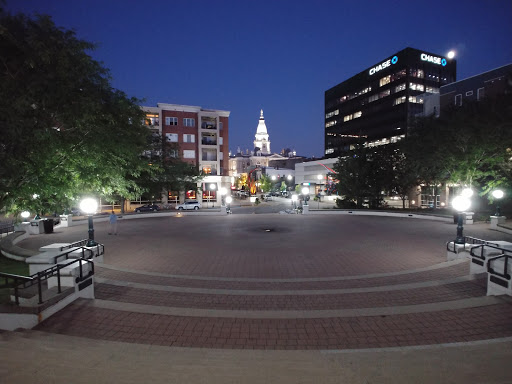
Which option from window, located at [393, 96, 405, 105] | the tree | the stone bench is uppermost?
window, located at [393, 96, 405, 105]

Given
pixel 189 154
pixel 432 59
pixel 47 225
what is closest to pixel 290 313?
pixel 47 225

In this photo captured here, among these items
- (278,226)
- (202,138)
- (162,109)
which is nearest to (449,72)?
(202,138)

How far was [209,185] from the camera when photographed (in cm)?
5200

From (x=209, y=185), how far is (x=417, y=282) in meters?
45.4

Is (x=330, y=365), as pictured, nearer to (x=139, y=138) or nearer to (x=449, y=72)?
(x=139, y=138)

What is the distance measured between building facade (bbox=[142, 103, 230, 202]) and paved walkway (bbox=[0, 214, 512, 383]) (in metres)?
39.4

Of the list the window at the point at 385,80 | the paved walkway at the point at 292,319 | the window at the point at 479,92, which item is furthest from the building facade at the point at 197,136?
the window at the point at 385,80

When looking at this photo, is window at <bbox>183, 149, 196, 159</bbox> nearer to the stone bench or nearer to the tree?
the tree

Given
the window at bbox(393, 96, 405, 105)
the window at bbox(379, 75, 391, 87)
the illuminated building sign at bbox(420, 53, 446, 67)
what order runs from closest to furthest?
the window at bbox(393, 96, 405, 105) < the illuminated building sign at bbox(420, 53, 446, 67) < the window at bbox(379, 75, 391, 87)

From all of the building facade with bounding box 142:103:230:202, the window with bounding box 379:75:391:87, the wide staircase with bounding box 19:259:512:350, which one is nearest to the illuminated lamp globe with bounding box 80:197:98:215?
the wide staircase with bounding box 19:259:512:350

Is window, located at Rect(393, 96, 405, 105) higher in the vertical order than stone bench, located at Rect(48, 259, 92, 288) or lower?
higher

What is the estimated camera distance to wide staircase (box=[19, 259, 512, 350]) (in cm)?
575

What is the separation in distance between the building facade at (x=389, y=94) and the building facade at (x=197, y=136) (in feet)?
138

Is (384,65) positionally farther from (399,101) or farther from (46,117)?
(46,117)
